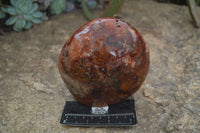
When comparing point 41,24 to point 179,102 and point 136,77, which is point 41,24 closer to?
point 136,77

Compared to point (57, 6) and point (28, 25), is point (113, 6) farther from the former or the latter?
point (28, 25)

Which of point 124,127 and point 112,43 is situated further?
point 124,127

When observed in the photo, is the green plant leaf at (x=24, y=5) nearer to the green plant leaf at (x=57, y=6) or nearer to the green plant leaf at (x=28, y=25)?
the green plant leaf at (x=28, y=25)

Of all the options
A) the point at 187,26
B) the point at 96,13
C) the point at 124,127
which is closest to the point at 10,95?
the point at 124,127

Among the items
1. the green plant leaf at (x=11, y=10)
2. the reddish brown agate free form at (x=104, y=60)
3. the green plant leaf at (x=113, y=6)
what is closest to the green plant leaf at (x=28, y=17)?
the green plant leaf at (x=11, y=10)

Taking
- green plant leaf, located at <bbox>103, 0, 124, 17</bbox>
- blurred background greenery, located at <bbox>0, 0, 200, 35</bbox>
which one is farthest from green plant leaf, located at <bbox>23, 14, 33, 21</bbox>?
green plant leaf, located at <bbox>103, 0, 124, 17</bbox>
